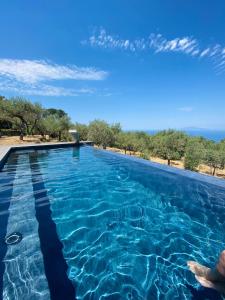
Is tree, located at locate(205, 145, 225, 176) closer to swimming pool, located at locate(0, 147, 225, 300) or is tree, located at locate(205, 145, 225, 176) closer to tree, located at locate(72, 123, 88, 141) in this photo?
tree, located at locate(72, 123, 88, 141)

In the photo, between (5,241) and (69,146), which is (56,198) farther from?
(69,146)

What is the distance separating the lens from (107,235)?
10.9 ft

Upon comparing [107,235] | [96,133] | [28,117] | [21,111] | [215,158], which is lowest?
[215,158]

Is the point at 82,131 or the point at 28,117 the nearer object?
the point at 28,117

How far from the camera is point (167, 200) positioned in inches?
197

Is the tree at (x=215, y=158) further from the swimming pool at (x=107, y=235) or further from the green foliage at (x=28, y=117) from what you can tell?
the swimming pool at (x=107, y=235)

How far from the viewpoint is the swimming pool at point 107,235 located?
2.18m

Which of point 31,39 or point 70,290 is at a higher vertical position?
point 31,39

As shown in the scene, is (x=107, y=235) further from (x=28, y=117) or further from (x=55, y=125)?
(x=55, y=125)

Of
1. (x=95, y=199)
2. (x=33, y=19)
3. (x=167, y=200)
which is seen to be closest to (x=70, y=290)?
(x=95, y=199)

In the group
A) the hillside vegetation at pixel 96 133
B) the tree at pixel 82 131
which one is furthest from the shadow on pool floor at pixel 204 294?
the tree at pixel 82 131

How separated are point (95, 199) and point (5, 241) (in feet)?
7.90

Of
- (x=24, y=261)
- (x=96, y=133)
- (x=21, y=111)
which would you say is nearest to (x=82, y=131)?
(x=96, y=133)

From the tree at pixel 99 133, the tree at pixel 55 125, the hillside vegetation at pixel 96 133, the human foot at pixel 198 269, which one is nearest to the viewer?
the human foot at pixel 198 269
